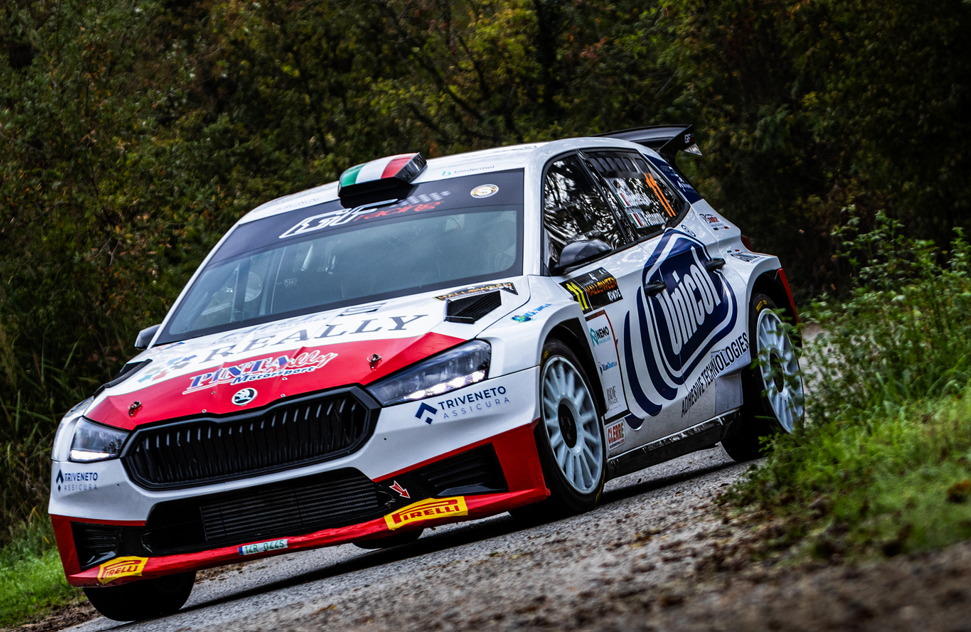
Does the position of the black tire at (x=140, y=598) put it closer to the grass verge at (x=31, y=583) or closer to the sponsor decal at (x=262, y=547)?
the sponsor decal at (x=262, y=547)

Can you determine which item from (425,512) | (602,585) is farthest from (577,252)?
(602,585)

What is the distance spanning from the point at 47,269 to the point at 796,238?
18442 mm

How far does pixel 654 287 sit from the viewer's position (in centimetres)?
718

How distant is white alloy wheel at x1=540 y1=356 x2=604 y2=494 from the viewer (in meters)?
5.90

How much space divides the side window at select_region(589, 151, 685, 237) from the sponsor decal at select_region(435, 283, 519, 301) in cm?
146

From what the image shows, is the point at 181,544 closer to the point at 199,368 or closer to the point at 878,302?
the point at 199,368

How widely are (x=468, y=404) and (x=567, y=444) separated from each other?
0.62 m

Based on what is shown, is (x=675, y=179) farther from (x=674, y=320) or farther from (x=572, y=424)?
(x=572, y=424)

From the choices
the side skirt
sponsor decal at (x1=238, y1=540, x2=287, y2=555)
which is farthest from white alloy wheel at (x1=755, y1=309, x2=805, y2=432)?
sponsor decal at (x1=238, y1=540, x2=287, y2=555)

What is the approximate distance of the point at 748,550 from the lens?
4164 millimetres

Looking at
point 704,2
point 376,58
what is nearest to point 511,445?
point 704,2

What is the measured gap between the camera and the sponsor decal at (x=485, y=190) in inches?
278

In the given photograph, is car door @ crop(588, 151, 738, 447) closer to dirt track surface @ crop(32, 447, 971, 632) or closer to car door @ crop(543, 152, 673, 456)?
car door @ crop(543, 152, 673, 456)

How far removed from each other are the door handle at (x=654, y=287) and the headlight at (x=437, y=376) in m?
1.62
